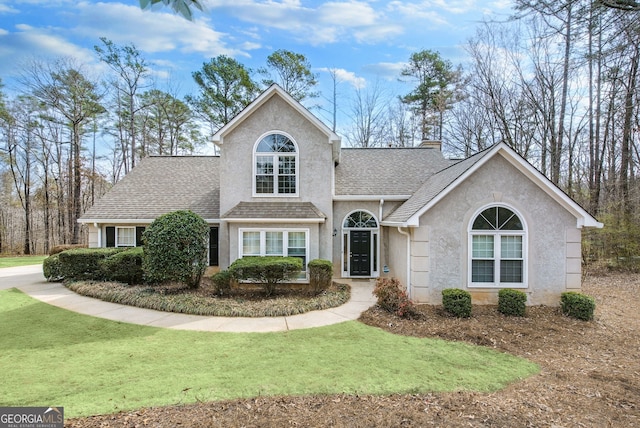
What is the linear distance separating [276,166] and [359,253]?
5.28m

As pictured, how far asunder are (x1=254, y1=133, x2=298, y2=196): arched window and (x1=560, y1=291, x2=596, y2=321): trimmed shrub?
9.65 metres

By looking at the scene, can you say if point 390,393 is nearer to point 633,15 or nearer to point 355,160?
point 633,15

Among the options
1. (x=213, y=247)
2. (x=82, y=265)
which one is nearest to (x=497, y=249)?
(x=213, y=247)

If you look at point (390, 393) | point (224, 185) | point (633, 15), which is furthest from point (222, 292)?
point (633, 15)

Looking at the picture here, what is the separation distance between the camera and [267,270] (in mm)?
10148

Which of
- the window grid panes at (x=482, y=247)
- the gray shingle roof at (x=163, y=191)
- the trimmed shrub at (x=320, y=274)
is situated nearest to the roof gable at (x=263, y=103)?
the gray shingle roof at (x=163, y=191)

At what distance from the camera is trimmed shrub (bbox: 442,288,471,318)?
328 inches

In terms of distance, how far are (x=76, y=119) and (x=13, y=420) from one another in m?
30.2

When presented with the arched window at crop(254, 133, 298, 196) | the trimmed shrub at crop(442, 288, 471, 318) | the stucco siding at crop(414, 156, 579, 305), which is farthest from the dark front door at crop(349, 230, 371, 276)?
the trimmed shrub at crop(442, 288, 471, 318)

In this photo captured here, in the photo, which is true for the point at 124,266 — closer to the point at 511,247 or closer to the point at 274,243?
the point at 274,243

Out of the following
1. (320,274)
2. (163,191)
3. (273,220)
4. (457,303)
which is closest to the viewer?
(457,303)

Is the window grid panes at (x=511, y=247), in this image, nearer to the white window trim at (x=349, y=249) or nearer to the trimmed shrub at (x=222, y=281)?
the white window trim at (x=349, y=249)

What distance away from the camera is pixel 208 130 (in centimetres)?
2855

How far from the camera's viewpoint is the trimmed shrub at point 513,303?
8531mm
